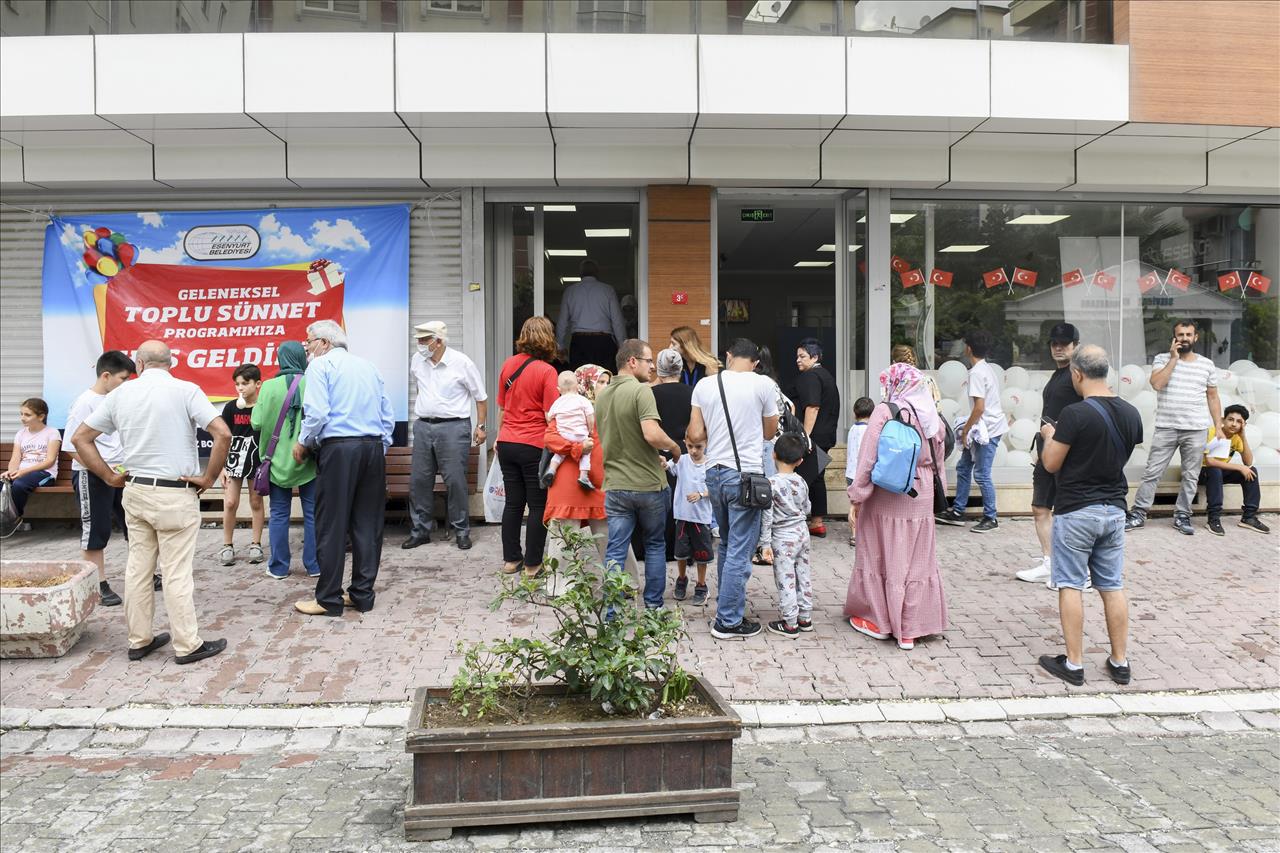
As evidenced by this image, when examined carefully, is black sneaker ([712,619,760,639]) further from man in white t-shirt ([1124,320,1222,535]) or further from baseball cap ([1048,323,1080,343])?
man in white t-shirt ([1124,320,1222,535])

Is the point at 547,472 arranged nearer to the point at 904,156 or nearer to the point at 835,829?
the point at 835,829

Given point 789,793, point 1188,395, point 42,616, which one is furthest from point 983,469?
point 42,616

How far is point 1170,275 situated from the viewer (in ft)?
36.9

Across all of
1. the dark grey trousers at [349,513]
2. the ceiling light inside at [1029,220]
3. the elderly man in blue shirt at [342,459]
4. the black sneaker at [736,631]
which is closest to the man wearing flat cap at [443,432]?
the elderly man in blue shirt at [342,459]

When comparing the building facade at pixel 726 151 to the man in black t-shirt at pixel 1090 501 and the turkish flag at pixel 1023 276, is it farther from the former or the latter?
the man in black t-shirt at pixel 1090 501

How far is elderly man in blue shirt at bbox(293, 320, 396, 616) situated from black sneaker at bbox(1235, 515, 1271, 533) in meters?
8.40

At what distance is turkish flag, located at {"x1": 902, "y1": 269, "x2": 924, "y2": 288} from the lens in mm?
10922

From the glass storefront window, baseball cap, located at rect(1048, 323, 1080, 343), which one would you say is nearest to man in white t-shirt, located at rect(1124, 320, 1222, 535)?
the glass storefront window

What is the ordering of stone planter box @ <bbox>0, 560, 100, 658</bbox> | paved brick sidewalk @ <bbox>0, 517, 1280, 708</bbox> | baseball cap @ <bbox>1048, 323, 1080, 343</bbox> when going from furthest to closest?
baseball cap @ <bbox>1048, 323, 1080, 343</bbox>
stone planter box @ <bbox>0, 560, 100, 658</bbox>
paved brick sidewalk @ <bbox>0, 517, 1280, 708</bbox>

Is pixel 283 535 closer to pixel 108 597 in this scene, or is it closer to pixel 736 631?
pixel 108 597

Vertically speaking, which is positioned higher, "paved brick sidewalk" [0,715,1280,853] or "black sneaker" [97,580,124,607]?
"black sneaker" [97,580,124,607]

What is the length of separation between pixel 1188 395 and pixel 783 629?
18.6 feet

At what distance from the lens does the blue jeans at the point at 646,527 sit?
6.63m

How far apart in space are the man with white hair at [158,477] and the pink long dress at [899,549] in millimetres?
4019
